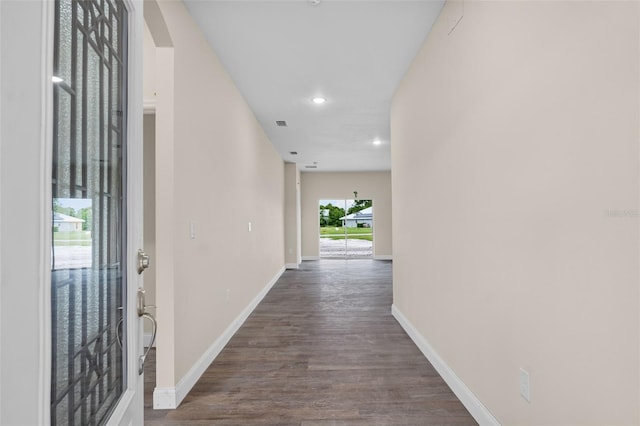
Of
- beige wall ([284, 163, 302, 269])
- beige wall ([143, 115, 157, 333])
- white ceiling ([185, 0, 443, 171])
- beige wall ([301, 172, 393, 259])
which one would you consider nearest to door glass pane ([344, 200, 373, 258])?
beige wall ([301, 172, 393, 259])

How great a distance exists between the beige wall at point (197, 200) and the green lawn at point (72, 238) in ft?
4.12

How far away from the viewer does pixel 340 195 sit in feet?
32.5

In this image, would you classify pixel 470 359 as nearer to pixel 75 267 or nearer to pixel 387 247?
pixel 75 267

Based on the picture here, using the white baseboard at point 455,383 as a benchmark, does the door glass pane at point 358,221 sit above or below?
above

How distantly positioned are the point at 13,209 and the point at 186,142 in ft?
6.24

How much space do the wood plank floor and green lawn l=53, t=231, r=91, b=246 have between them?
1.53 meters

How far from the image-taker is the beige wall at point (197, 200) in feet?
6.70

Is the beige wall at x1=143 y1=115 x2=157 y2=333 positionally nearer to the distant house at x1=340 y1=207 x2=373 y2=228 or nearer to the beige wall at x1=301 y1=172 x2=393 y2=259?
the beige wall at x1=301 y1=172 x2=393 y2=259

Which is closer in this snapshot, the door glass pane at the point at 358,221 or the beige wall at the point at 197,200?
the beige wall at the point at 197,200

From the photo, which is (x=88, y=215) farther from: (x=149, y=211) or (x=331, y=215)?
(x=331, y=215)

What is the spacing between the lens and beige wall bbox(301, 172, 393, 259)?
9836mm

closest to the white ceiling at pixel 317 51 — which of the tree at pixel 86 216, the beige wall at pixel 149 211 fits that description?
the beige wall at pixel 149 211

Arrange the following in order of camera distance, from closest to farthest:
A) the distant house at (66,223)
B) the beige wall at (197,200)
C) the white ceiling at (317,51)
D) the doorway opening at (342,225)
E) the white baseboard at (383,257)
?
1. the distant house at (66,223)
2. the beige wall at (197,200)
3. the white ceiling at (317,51)
4. the white baseboard at (383,257)
5. the doorway opening at (342,225)

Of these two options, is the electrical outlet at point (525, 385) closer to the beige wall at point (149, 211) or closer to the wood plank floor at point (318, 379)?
the wood plank floor at point (318, 379)
